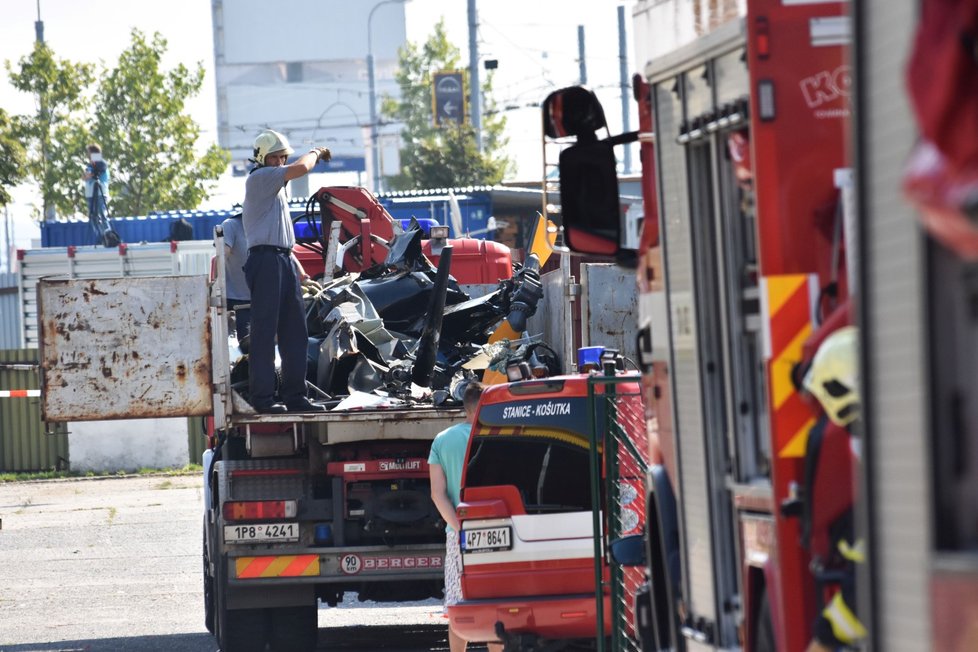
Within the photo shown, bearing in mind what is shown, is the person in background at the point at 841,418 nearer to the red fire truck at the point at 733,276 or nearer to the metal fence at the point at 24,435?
the red fire truck at the point at 733,276

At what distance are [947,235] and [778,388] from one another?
1989mm

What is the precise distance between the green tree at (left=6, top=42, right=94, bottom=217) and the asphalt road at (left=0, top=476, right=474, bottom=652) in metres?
A: 19.8

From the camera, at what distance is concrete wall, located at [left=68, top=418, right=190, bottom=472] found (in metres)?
28.5

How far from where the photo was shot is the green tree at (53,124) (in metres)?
42.2

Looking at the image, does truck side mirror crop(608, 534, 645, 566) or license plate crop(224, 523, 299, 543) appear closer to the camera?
truck side mirror crop(608, 534, 645, 566)

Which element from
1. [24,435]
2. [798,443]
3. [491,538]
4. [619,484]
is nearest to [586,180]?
[798,443]

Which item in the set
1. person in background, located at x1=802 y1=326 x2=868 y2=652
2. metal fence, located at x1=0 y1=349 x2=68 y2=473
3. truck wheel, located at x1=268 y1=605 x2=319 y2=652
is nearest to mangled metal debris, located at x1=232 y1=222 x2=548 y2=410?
truck wheel, located at x1=268 y1=605 x2=319 y2=652

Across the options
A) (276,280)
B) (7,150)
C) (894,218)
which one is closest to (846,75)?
(894,218)

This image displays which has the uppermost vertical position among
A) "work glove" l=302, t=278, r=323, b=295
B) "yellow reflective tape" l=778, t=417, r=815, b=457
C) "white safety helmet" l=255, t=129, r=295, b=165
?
"white safety helmet" l=255, t=129, r=295, b=165

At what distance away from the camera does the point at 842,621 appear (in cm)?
419

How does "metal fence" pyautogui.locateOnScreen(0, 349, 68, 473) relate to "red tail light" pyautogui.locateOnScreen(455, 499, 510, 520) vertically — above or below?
below

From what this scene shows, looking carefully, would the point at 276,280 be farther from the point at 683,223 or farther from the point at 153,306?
the point at 683,223

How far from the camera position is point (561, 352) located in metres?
11.6

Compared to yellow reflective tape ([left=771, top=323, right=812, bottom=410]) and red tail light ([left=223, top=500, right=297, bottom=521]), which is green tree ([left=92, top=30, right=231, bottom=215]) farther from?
yellow reflective tape ([left=771, top=323, right=812, bottom=410])
